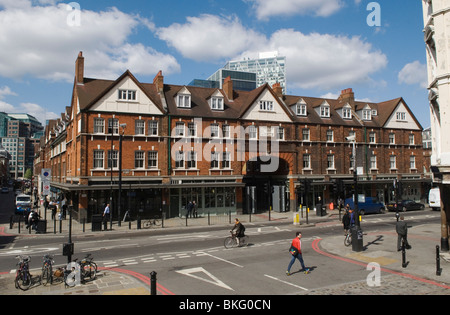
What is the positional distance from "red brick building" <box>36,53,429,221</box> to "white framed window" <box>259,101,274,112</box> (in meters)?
0.12

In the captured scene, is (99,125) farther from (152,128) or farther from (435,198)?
(435,198)

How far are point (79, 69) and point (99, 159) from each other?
35.1 ft

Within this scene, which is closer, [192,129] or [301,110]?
[192,129]

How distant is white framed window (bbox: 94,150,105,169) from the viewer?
31.7 m

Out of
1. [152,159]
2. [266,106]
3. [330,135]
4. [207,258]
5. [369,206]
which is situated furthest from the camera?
[330,135]

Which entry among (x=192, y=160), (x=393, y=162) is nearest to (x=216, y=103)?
(x=192, y=160)

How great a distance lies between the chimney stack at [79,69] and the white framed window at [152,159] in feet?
36.3

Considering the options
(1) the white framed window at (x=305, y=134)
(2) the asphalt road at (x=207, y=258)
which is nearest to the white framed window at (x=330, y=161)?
(1) the white framed window at (x=305, y=134)

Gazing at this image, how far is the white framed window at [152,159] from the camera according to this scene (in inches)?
1323

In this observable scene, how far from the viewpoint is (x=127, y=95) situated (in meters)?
33.0

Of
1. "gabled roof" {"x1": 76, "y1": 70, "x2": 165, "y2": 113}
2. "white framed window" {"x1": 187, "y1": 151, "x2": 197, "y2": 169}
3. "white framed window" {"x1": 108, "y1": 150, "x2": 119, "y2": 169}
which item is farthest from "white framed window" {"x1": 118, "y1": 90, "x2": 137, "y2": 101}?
"white framed window" {"x1": 187, "y1": 151, "x2": 197, "y2": 169}

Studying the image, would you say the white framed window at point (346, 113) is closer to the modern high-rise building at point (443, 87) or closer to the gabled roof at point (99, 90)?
the gabled roof at point (99, 90)

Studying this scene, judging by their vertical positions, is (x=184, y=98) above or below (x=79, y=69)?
below

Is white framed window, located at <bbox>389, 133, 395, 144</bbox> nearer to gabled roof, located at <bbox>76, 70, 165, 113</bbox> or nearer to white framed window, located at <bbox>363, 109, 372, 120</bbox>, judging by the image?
white framed window, located at <bbox>363, 109, 372, 120</bbox>
